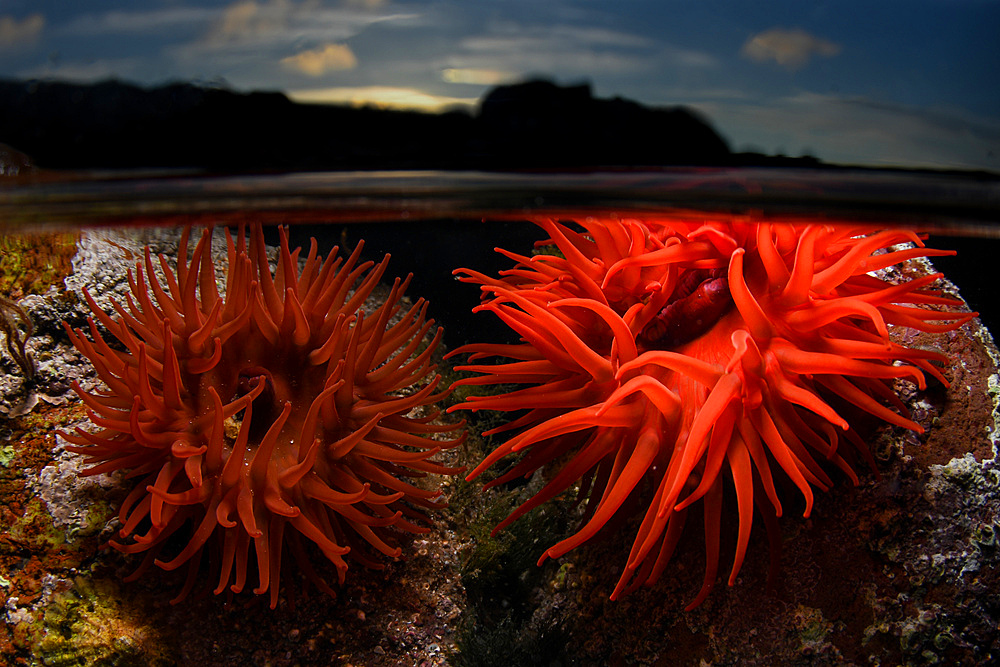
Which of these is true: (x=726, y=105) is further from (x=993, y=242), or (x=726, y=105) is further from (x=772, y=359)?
(x=993, y=242)

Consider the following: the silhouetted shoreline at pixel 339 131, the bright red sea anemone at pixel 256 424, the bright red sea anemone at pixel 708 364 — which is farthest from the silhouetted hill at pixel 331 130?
the bright red sea anemone at pixel 256 424

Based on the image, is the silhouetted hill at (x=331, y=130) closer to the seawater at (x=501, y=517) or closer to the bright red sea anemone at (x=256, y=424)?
the seawater at (x=501, y=517)

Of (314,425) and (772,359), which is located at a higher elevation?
(772,359)

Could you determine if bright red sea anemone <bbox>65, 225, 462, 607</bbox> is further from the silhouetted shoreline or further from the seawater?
the silhouetted shoreline

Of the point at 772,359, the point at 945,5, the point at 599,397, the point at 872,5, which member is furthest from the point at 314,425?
the point at 945,5

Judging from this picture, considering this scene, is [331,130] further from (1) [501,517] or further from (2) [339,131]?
(1) [501,517]

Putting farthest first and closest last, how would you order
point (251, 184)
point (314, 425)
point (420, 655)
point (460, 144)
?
1. point (420, 655)
2. point (314, 425)
3. point (251, 184)
4. point (460, 144)

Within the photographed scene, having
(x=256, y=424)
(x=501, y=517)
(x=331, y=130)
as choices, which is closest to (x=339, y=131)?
(x=331, y=130)
